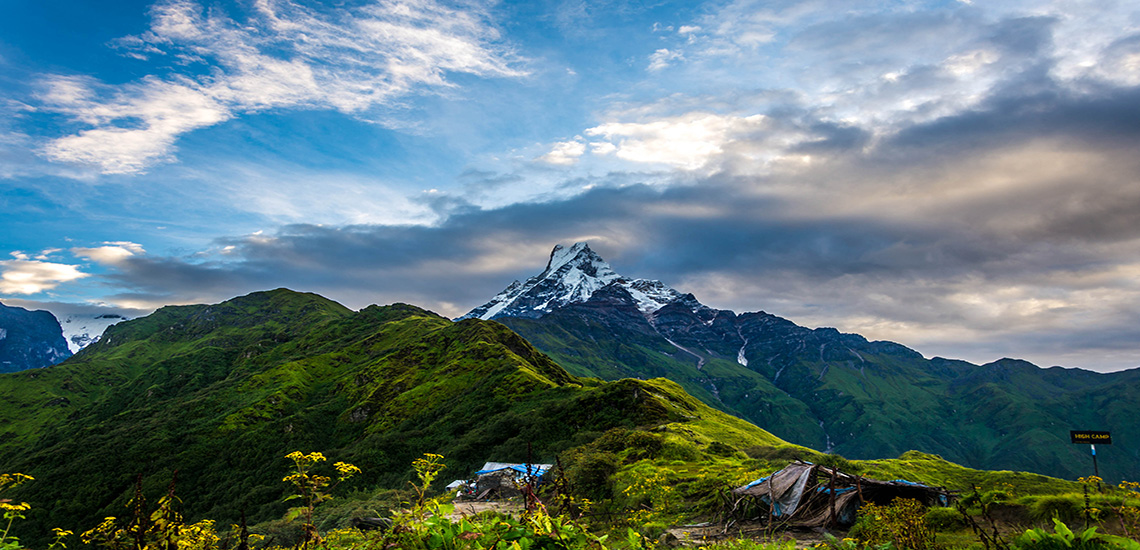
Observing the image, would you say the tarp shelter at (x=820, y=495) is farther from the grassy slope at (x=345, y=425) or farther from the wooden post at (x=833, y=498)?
the grassy slope at (x=345, y=425)

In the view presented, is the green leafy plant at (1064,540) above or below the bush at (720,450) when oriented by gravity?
above

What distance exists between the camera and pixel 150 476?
415ft

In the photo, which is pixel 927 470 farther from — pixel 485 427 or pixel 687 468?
pixel 485 427

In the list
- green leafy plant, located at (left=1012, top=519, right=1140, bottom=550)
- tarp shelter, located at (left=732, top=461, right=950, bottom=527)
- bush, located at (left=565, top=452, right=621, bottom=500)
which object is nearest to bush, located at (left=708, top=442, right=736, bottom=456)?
bush, located at (left=565, top=452, right=621, bottom=500)

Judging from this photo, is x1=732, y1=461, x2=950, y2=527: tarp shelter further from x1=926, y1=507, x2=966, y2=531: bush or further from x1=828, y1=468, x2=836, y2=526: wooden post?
x1=926, y1=507, x2=966, y2=531: bush

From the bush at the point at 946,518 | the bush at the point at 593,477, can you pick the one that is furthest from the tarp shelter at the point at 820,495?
the bush at the point at 593,477

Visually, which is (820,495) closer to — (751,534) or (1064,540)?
(751,534)

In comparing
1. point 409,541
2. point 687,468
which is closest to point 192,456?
point 687,468

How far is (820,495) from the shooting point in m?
25.0

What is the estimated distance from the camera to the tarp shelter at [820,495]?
78.7 ft

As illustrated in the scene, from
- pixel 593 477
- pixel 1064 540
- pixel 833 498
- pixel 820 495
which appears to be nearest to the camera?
pixel 1064 540

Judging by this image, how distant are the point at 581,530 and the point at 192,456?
167 meters

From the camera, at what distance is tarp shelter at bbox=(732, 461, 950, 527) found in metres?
24.0

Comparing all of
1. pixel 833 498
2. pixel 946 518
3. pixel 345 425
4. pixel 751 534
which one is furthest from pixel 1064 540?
pixel 345 425
